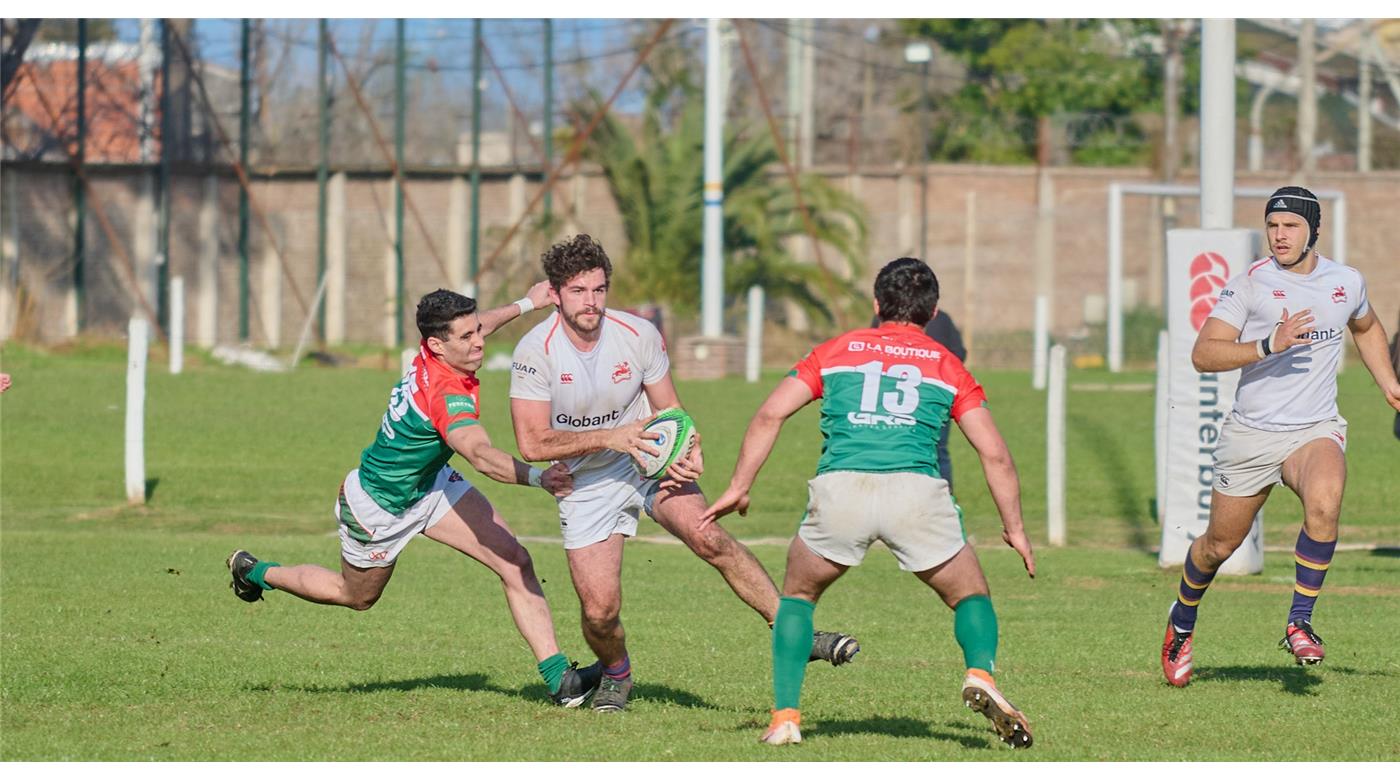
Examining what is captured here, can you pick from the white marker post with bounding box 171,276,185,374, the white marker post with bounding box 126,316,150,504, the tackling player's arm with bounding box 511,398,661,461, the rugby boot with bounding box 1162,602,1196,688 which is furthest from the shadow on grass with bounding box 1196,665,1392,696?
the white marker post with bounding box 171,276,185,374

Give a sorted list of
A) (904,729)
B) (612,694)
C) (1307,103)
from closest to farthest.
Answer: (904,729)
(612,694)
(1307,103)

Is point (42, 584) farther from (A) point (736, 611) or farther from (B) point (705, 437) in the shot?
(B) point (705, 437)

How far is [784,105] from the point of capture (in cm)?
4772

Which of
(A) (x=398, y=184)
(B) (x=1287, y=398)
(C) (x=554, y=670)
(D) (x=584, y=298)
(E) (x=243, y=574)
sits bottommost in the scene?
(C) (x=554, y=670)

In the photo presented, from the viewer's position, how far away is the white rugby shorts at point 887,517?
728 centimetres

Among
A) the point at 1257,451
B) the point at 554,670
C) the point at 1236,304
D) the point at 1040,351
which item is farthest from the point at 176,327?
the point at 1257,451

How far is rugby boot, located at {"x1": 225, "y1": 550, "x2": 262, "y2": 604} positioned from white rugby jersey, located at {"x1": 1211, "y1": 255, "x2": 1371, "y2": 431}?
4812 mm

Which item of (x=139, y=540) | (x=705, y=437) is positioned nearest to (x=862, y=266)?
(x=705, y=437)

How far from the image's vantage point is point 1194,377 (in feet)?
46.1

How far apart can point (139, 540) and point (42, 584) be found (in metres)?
2.87

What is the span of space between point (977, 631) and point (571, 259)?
7.43 feet

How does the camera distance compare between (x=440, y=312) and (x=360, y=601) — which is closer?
(x=440, y=312)

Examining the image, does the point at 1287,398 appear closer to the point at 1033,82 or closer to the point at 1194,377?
the point at 1194,377

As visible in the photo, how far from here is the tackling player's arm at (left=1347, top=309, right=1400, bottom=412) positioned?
9.20 meters
